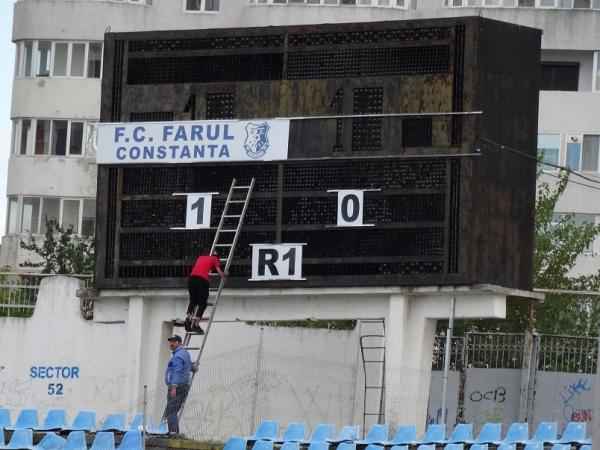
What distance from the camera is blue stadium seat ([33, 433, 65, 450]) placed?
24562mm

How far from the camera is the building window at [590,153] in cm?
5003

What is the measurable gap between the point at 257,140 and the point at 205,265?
2075 millimetres

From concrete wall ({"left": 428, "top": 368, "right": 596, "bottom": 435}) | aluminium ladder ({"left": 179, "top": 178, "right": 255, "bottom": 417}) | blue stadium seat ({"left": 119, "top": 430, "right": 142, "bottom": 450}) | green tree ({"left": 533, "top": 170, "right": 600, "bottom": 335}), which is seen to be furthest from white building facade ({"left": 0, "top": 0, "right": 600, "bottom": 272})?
blue stadium seat ({"left": 119, "top": 430, "right": 142, "bottom": 450})

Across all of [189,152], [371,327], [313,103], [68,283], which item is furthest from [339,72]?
[68,283]

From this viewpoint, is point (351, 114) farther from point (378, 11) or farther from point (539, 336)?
point (378, 11)

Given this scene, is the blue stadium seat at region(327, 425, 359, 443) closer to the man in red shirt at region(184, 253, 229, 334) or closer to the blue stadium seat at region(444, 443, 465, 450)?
the blue stadium seat at region(444, 443, 465, 450)

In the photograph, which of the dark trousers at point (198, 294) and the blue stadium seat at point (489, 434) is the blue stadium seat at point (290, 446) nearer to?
the blue stadium seat at point (489, 434)

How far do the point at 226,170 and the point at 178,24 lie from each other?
24.6m

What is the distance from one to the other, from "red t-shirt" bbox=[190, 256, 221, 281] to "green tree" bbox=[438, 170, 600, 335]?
7.09m

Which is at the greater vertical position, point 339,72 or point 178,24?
point 178,24

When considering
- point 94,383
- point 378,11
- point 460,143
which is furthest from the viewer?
point 378,11

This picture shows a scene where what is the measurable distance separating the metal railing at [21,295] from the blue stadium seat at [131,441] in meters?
10.2

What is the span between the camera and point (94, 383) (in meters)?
33.5

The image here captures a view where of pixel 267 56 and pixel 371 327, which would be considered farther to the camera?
pixel 371 327
